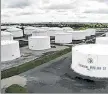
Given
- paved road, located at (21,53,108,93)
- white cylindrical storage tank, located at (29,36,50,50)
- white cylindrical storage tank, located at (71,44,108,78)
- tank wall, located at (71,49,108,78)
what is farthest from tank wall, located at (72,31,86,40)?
tank wall, located at (71,49,108,78)

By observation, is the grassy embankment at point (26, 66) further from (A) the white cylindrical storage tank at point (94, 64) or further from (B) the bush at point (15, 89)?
(A) the white cylindrical storage tank at point (94, 64)

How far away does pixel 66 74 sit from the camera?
81.3ft

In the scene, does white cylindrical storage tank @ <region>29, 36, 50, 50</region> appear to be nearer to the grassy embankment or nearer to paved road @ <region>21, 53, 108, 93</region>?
the grassy embankment

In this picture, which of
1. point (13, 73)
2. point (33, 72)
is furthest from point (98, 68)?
point (13, 73)

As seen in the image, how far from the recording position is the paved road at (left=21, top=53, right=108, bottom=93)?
19.8 meters

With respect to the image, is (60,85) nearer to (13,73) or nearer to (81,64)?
(81,64)

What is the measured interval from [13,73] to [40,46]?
16577mm

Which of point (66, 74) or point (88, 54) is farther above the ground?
point (88, 54)

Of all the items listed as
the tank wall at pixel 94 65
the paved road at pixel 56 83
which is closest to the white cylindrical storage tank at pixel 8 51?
the paved road at pixel 56 83

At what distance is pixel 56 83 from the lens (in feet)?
71.5

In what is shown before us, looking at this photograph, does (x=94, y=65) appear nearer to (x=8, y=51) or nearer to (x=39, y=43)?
(x=8, y=51)

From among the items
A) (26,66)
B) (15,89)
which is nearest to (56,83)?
(15,89)

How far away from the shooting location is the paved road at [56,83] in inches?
781

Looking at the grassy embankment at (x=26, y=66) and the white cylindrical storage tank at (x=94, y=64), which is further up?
the white cylindrical storage tank at (x=94, y=64)
